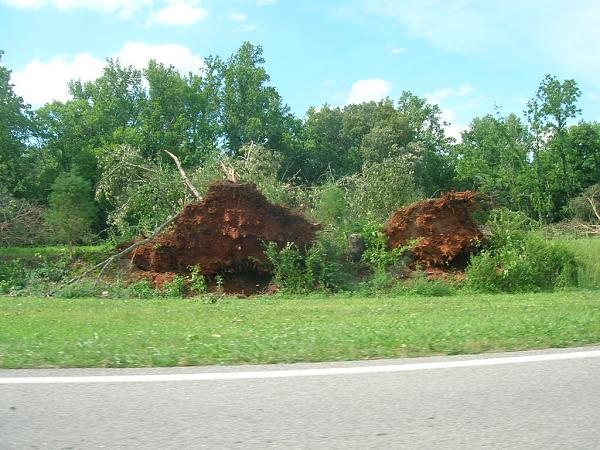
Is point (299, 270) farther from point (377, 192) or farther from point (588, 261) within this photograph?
point (588, 261)

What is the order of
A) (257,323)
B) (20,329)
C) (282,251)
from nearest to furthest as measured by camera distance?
(20,329) < (257,323) < (282,251)

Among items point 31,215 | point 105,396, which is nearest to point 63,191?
point 31,215

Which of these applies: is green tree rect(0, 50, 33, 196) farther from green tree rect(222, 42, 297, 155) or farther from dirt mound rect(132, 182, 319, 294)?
dirt mound rect(132, 182, 319, 294)

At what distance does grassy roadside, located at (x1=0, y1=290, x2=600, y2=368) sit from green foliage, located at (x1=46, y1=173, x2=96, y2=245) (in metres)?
10.0

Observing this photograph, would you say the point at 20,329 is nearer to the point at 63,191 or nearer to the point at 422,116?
the point at 63,191

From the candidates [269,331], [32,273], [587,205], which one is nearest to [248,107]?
[587,205]

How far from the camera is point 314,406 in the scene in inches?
218

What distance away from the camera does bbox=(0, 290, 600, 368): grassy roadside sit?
748 cm

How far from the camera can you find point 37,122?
154 ft

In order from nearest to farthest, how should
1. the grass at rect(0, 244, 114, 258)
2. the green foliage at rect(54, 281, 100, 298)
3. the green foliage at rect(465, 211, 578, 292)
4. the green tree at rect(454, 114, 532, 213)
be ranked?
the green foliage at rect(54, 281, 100, 298) < the green foliage at rect(465, 211, 578, 292) < the grass at rect(0, 244, 114, 258) < the green tree at rect(454, 114, 532, 213)

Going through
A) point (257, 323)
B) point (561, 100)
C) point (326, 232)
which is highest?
point (561, 100)

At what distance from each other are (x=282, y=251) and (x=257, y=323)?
8.91m

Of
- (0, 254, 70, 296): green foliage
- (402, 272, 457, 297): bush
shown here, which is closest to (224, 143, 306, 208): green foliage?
(402, 272, 457, 297): bush

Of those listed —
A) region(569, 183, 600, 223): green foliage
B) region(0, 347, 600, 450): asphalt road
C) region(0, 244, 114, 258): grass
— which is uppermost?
region(569, 183, 600, 223): green foliage
